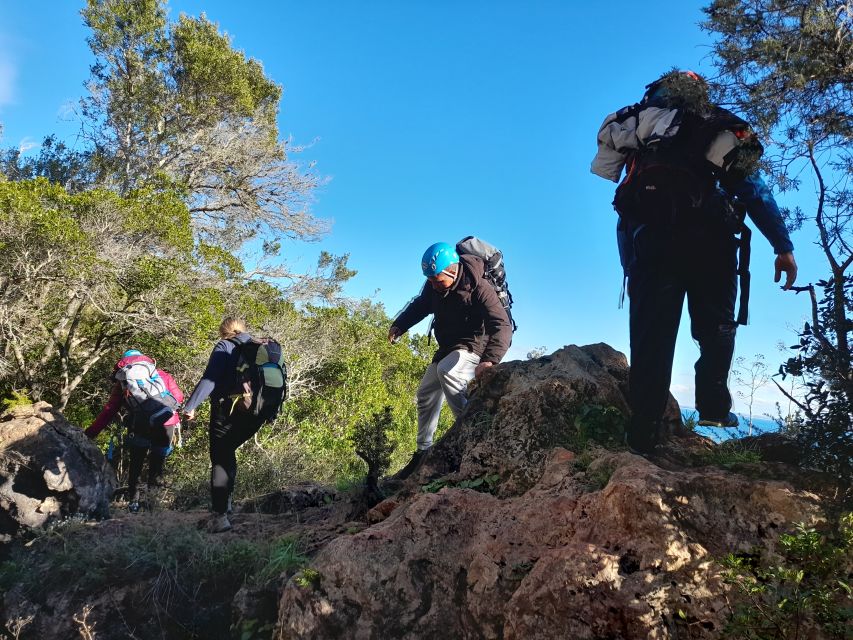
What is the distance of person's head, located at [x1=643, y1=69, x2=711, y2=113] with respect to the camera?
319 centimetres

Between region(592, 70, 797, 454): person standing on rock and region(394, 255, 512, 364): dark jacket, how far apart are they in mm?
1379

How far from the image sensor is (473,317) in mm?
4879

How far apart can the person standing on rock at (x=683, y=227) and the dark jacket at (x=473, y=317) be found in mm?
1379

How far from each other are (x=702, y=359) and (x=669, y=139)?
1339 millimetres

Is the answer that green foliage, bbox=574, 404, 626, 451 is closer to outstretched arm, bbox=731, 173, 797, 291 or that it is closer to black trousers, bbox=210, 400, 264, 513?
outstretched arm, bbox=731, 173, 797, 291

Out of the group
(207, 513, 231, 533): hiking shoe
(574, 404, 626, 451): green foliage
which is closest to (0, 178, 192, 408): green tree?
(207, 513, 231, 533): hiking shoe

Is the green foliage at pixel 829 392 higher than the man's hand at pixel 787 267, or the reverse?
the man's hand at pixel 787 267

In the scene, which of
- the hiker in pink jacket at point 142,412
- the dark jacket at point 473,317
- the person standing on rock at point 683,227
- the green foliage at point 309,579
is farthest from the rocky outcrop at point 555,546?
the hiker in pink jacket at point 142,412

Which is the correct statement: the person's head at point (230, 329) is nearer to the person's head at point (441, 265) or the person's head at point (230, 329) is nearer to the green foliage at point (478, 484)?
the person's head at point (441, 265)

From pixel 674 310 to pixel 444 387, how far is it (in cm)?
196

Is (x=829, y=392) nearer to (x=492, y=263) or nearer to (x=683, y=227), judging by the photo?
(x=683, y=227)

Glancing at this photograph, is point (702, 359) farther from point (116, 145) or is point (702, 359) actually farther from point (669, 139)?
point (116, 145)

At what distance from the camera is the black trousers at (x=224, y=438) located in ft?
15.1

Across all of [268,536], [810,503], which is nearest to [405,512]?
[268,536]
